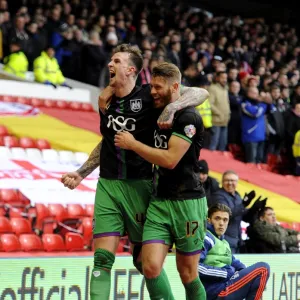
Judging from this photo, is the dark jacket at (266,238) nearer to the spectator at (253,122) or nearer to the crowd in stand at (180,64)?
the crowd in stand at (180,64)

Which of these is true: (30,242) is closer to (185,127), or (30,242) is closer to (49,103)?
(185,127)

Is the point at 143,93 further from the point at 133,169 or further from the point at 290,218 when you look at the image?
the point at 290,218

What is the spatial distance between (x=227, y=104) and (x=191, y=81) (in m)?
0.73

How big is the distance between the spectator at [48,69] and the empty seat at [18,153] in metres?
3.56

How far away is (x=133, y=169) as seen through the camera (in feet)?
20.7

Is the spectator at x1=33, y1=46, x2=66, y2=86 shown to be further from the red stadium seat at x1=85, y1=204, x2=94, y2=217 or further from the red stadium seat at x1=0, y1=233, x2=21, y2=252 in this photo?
the red stadium seat at x1=0, y1=233, x2=21, y2=252

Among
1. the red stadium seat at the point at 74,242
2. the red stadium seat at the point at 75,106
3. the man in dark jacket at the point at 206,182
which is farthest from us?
the red stadium seat at the point at 75,106

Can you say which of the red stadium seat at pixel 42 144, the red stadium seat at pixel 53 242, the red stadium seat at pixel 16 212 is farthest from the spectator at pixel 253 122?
the red stadium seat at pixel 53 242

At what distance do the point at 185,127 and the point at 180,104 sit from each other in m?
0.17

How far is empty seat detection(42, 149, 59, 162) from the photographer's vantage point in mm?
13012

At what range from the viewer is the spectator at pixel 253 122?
15.6 m

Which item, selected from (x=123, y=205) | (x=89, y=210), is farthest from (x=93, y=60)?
(x=123, y=205)

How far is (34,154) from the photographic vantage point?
13016 mm

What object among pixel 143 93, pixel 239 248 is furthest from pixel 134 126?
pixel 239 248
